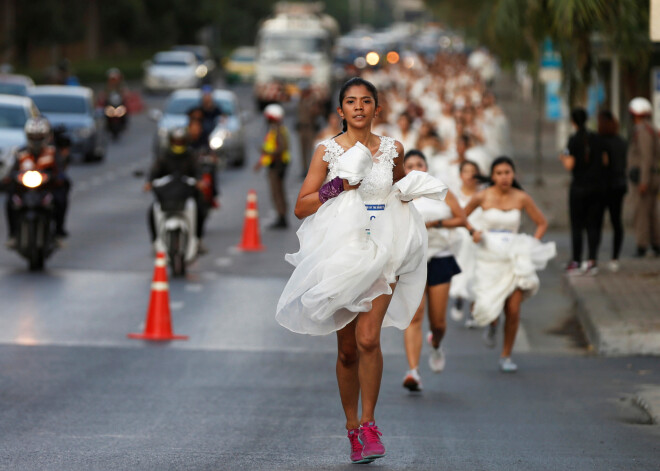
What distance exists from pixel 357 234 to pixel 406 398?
284cm

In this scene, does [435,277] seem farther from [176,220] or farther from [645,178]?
[645,178]

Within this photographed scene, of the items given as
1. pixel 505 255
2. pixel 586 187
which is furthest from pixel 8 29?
pixel 505 255

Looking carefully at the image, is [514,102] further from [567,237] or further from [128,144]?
[567,237]

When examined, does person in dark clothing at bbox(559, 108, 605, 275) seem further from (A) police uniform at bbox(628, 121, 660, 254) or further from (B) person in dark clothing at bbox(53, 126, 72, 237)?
(B) person in dark clothing at bbox(53, 126, 72, 237)

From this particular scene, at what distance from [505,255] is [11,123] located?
65.2 ft

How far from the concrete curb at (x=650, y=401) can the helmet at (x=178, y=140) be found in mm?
7992

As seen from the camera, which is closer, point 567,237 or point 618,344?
point 618,344

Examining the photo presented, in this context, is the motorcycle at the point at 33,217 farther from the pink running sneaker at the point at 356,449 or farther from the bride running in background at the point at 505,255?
the pink running sneaker at the point at 356,449

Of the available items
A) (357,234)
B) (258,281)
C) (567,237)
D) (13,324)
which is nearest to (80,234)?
(258,281)

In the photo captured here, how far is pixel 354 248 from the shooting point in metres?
7.26

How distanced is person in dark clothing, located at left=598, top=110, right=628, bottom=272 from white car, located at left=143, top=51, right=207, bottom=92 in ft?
158

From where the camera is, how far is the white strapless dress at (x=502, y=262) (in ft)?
36.5

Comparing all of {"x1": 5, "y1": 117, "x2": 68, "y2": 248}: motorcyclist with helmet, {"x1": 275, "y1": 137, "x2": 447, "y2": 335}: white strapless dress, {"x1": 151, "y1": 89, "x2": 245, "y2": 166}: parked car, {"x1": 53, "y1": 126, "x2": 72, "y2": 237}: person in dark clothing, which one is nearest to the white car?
{"x1": 151, "y1": 89, "x2": 245, "y2": 166}: parked car

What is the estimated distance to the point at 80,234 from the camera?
21312 mm
